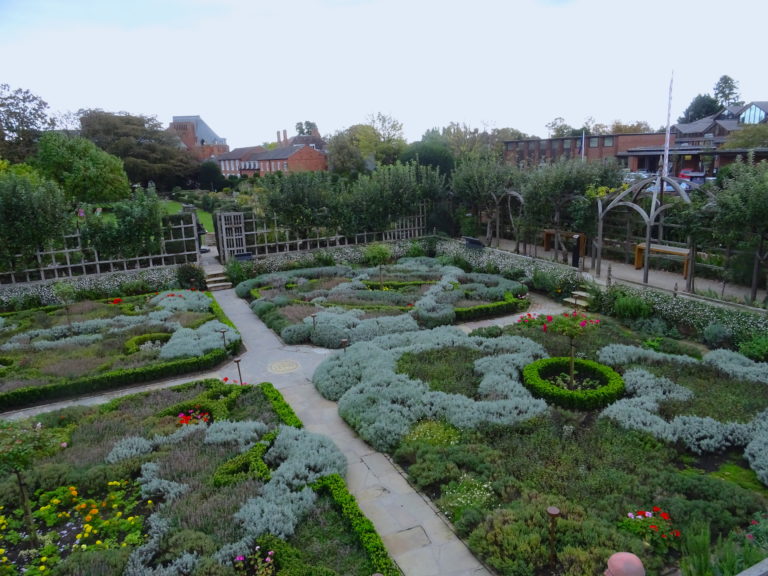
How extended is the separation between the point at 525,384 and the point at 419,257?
42.5ft

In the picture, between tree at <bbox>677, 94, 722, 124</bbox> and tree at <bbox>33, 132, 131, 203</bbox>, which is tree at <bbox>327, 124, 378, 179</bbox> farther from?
tree at <bbox>677, 94, 722, 124</bbox>

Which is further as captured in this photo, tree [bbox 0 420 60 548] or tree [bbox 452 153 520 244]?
tree [bbox 452 153 520 244]

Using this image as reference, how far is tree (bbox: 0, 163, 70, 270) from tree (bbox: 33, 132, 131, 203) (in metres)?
15.9

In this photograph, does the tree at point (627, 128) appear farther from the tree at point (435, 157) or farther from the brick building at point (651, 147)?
the tree at point (435, 157)

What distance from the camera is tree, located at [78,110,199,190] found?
166ft

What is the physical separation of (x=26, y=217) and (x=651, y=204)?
20506 mm

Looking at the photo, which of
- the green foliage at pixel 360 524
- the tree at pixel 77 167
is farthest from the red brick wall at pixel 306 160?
the green foliage at pixel 360 524

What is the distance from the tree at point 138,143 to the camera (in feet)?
166

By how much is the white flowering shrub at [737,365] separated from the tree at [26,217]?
19.6 m

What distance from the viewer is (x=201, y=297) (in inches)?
699

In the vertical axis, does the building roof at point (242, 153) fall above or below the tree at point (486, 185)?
above

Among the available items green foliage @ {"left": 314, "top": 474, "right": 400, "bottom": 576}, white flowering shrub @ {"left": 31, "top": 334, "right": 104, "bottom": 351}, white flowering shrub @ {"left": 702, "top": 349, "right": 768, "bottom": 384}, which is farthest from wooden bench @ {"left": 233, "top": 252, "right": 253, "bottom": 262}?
white flowering shrub @ {"left": 702, "top": 349, "right": 768, "bottom": 384}

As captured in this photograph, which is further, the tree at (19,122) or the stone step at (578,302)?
the tree at (19,122)

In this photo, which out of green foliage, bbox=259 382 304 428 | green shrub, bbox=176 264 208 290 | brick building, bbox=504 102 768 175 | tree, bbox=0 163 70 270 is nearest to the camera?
green foliage, bbox=259 382 304 428
